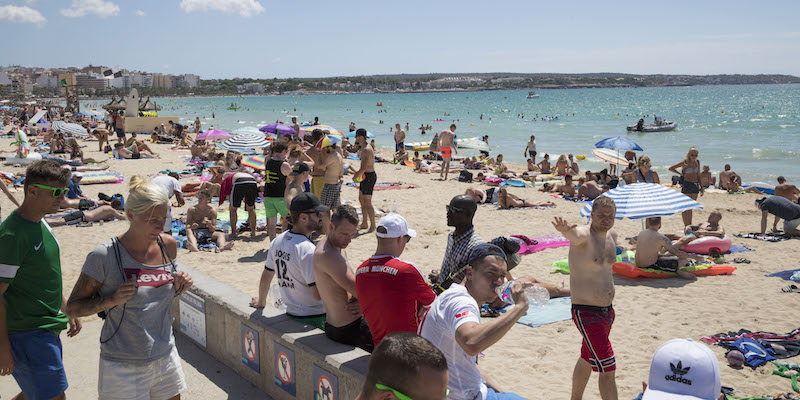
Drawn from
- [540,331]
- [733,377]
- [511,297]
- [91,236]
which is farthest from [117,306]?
Result: [91,236]

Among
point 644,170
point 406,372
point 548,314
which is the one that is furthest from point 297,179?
point 406,372

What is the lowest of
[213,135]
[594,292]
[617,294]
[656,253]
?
[617,294]

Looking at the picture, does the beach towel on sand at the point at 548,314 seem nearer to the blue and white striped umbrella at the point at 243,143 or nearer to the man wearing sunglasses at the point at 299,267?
the man wearing sunglasses at the point at 299,267

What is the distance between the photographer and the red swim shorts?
153 inches

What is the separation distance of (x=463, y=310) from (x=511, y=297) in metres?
0.27

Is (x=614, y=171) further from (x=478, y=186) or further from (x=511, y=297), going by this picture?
(x=511, y=297)

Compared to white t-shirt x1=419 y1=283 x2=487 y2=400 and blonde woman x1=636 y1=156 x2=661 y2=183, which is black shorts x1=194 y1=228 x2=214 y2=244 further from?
blonde woman x1=636 y1=156 x2=661 y2=183

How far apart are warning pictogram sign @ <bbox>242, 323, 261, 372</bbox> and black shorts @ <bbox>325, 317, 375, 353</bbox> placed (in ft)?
2.49

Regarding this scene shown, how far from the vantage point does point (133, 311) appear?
285 centimetres

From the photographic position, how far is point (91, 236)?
9352 mm

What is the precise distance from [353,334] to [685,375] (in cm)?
209

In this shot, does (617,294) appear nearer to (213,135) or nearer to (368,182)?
(368,182)

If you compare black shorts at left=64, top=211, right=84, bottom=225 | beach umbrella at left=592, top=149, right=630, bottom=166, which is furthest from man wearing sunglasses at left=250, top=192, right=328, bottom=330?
beach umbrella at left=592, top=149, right=630, bottom=166

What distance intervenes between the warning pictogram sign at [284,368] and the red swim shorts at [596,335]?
2.02 m
